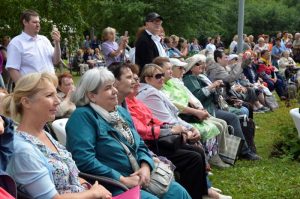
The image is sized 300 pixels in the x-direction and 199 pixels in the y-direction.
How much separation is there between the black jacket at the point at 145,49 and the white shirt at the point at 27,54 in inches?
53.2

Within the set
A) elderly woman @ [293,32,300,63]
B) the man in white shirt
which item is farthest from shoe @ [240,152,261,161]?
elderly woman @ [293,32,300,63]

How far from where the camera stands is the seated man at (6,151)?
9.40 ft

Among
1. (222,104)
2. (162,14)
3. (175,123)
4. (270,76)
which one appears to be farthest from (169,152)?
(162,14)

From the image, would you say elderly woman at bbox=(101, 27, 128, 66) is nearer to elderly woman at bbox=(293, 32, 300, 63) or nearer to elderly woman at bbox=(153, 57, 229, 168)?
elderly woman at bbox=(153, 57, 229, 168)

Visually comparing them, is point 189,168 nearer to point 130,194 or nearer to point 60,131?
point 60,131

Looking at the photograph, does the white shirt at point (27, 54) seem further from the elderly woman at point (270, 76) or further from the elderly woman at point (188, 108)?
the elderly woman at point (270, 76)

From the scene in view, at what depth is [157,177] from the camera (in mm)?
4316

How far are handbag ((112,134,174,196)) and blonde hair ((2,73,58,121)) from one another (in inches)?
37.2

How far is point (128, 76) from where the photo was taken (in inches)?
187

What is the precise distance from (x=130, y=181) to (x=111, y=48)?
15.6 feet

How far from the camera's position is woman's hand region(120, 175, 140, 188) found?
155 inches

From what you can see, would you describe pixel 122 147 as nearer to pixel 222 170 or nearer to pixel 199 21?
pixel 222 170

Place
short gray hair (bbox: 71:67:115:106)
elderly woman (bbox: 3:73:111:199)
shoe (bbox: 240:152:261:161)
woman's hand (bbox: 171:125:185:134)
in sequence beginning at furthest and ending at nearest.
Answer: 1. shoe (bbox: 240:152:261:161)
2. woman's hand (bbox: 171:125:185:134)
3. short gray hair (bbox: 71:67:115:106)
4. elderly woman (bbox: 3:73:111:199)

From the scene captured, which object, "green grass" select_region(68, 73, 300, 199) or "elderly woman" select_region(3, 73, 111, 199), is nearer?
"elderly woman" select_region(3, 73, 111, 199)
